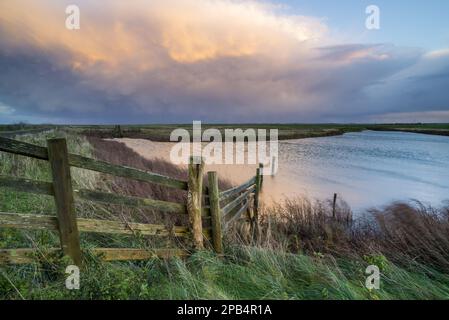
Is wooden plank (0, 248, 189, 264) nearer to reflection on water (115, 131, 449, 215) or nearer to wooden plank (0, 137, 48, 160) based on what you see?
wooden plank (0, 137, 48, 160)

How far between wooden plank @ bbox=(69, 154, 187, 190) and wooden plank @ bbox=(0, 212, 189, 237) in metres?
0.66

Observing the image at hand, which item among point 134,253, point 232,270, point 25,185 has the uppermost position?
point 25,185

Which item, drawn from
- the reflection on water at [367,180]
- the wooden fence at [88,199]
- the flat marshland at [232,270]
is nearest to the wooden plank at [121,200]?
the wooden fence at [88,199]

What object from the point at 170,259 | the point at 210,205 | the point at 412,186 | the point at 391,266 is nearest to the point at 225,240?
the point at 210,205

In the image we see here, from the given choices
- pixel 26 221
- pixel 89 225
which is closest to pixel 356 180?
pixel 89 225

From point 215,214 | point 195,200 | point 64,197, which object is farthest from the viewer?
point 215,214

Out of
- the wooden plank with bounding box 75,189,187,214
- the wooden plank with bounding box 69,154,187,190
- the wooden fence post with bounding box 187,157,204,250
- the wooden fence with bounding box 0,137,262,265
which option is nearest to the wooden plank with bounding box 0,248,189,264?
the wooden fence with bounding box 0,137,262,265

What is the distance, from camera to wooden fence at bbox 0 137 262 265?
11.0 feet

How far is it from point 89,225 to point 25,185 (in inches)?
35.3

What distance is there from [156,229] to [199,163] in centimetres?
126

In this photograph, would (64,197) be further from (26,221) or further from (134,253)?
(134,253)

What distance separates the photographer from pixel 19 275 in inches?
143

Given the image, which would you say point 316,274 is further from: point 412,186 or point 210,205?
point 412,186

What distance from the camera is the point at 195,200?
5.02 m
